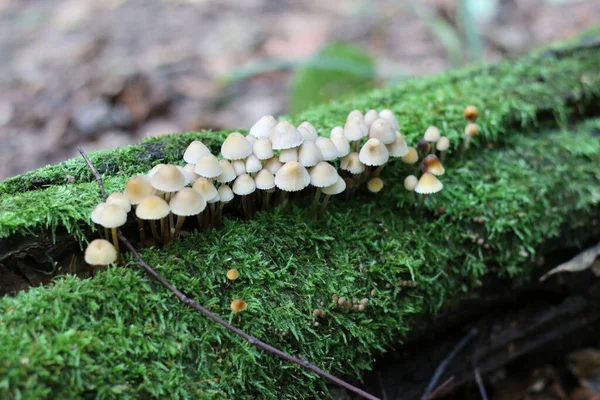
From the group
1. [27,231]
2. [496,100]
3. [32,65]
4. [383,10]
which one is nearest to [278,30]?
[383,10]

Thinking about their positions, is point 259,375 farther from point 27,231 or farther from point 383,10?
point 383,10

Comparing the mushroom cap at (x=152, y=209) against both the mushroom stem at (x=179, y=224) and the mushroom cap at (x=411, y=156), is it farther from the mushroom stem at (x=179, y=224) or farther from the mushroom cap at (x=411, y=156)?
the mushroom cap at (x=411, y=156)

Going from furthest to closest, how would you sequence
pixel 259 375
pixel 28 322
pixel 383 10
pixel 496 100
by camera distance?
1. pixel 383 10
2. pixel 496 100
3. pixel 259 375
4. pixel 28 322

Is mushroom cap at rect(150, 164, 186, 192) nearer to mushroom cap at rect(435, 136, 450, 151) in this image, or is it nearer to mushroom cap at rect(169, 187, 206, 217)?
mushroom cap at rect(169, 187, 206, 217)

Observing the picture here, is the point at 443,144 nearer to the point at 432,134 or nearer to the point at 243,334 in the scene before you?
the point at 432,134

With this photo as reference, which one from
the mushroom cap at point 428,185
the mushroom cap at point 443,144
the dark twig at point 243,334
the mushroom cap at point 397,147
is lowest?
the dark twig at point 243,334

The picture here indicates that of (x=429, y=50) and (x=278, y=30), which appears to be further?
(x=278, y=30)

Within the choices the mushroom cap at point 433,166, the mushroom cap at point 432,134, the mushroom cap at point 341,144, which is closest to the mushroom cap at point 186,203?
the mushroom cap at point 341,144
